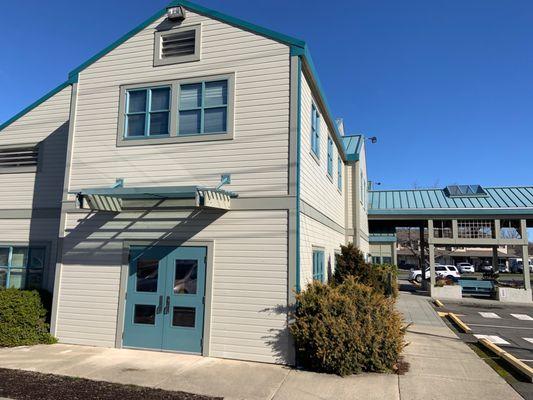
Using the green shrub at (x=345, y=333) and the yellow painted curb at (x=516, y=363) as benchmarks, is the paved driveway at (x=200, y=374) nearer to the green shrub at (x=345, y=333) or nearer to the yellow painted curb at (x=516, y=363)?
the green shrub at (x=345, y=333)

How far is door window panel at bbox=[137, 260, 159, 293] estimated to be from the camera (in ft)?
30.7

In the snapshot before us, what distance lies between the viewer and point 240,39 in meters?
9.66

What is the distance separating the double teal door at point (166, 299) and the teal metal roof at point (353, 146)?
1044 centimetres

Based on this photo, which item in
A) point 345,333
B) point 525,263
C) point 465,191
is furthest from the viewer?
point 465,191

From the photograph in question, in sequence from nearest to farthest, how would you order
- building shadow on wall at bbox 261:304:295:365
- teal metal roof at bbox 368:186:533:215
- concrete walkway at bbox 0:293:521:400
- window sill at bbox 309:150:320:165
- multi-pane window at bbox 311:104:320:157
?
concrete walkway at bbox 0:293:521:400
building shadow on wall at bbox 261:304:295:365
window sill at bbox 309:150:320:165
multi-pane window at bbox 311:104:320:157
teal metal roof at bbox 368:186:533:215

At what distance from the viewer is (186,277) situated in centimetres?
918

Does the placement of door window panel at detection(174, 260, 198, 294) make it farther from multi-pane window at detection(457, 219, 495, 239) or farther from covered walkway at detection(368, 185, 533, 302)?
multi-pane window at detection(457, 219, 495, 239)

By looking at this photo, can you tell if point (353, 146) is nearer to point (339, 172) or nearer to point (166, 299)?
point (339, 172)

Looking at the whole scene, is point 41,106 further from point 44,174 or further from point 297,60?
Result: point 297,60

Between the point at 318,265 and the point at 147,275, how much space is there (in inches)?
179

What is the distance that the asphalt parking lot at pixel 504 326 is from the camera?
10031 mm

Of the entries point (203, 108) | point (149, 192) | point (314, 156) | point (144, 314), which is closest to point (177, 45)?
point (203, 108)

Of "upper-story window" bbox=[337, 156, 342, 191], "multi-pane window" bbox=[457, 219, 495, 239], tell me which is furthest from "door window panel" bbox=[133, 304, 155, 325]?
"multi-pane window" bbox=[457, 219, 495, 239]

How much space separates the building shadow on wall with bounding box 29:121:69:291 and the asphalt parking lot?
37.9ft
